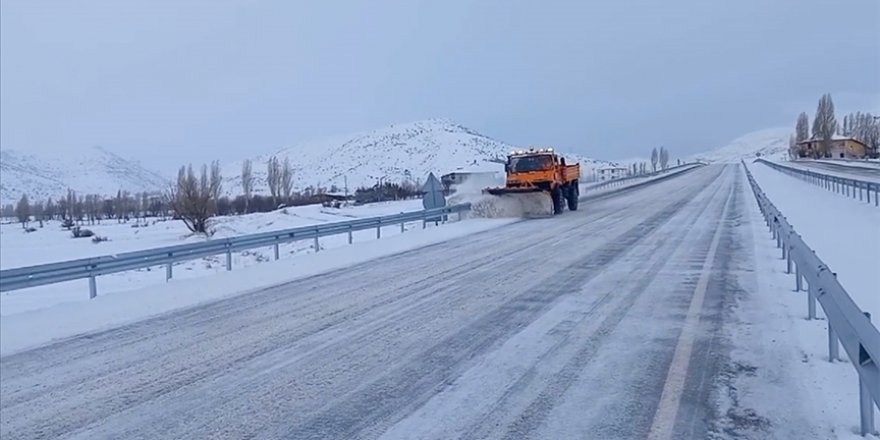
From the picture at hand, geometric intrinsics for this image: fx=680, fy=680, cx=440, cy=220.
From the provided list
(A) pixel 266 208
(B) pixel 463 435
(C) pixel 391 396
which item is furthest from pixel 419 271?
(A) pixel 266 208

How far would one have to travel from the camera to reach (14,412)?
19.0 feet

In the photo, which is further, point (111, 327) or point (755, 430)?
point (111, 327)

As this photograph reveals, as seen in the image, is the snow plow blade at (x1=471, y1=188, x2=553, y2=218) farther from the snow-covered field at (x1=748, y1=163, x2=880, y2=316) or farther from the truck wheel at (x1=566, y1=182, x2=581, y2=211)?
the snow-covered field at (x1=748, y1=163, x2=880, y2=316)

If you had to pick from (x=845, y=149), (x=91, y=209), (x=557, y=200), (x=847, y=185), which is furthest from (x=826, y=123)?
(x=91, y=209)

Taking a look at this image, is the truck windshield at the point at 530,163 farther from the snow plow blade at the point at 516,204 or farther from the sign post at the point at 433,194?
the sign post at the point at 433,194

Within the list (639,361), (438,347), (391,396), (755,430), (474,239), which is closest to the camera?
(755,430)

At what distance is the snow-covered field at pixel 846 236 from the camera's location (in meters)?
10.4

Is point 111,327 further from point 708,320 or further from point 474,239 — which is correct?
point 474,239

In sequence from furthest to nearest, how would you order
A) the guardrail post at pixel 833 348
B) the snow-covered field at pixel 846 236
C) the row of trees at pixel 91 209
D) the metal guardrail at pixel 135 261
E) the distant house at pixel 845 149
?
the row of trees at pixel 91 209, the distant house at pixel 845 149, the metal guardrail at pixel 135 261, the snow-covered field at pixel 846 236, the guardrail post at pixel 833 348

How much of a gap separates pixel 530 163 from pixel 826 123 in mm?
33520

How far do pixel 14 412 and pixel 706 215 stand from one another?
24.8 meters

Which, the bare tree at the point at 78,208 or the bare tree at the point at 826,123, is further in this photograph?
the bare tree at the point at 78,208

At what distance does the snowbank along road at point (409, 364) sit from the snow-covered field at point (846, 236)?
1.73 meters

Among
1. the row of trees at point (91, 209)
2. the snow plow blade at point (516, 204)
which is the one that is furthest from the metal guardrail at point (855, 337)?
the row of trees at point (91, 209)
